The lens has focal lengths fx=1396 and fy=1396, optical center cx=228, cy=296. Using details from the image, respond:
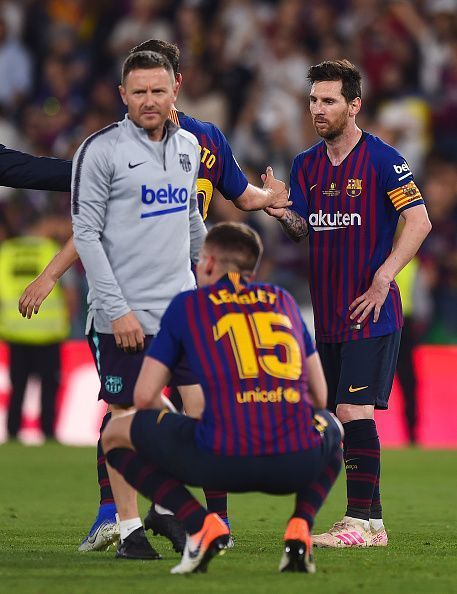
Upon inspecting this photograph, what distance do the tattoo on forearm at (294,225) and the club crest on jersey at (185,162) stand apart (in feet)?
3.39

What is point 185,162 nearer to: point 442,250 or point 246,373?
point 246,373

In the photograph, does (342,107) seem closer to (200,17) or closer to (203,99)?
(203,99)

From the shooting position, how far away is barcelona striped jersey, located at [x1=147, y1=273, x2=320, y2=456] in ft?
16.8

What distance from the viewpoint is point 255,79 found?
54.3 feet

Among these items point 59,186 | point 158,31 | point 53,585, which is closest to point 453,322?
point 158,31

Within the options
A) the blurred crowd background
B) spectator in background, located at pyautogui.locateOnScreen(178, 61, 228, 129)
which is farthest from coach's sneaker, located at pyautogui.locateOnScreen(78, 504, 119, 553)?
spectator in background, located at pyautogui.locateOnScreen(178, 61, 228, 129)

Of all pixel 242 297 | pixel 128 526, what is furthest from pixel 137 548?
pixel 242 297

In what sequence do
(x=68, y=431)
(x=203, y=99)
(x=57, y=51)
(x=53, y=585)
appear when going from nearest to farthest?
(x=53, y=585)
(x=68, y=431)
(x=203, y=99)
(x=57, y=51)

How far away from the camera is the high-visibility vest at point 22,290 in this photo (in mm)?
13695

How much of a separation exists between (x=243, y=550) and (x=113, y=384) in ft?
3.20

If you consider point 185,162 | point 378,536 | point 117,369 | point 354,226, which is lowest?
point 378,536

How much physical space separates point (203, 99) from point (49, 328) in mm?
3809

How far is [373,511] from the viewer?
23.2 feet

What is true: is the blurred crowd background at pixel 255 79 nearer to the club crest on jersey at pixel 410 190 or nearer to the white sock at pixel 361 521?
the club crest on jersey at pixel 410 190
